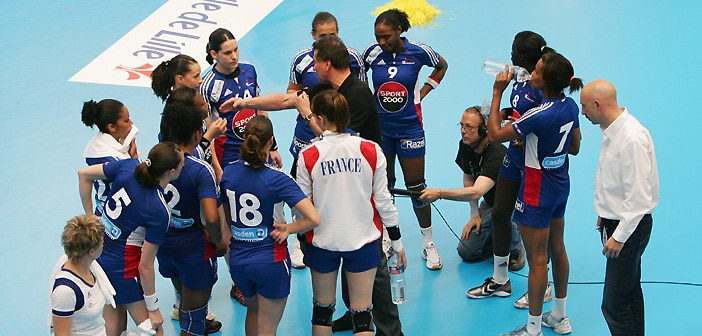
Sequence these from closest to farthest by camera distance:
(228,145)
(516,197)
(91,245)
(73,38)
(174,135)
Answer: (91,245), (174,135), (516,197), (228,145), (73,38)

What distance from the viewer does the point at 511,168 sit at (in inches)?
227

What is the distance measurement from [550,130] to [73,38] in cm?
798

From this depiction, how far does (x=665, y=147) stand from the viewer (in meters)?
7.86

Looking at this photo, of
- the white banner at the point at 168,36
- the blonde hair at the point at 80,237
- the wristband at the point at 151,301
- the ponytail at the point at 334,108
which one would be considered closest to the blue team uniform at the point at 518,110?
the ponytail at the point at 334,108

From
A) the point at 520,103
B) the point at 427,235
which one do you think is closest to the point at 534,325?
the point at 427,235

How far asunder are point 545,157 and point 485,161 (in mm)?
865

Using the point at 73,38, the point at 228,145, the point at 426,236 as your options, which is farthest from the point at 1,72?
the point at 426,236

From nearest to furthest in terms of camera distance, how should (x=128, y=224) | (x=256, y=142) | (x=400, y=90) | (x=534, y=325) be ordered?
(x=256, y=142) → (x=128, y=224) → (x=534, y=325) → (x=400, y=90)

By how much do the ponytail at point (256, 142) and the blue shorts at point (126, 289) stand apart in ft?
3.44

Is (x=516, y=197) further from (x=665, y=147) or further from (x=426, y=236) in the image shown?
(x=665, y=147)

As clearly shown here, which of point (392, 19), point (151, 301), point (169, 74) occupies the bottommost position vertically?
point (151, 301)

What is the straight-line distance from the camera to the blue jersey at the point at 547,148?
17.0 feet

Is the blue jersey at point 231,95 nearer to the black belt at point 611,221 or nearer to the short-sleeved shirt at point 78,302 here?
the short-sleeved shirt at point 78,302

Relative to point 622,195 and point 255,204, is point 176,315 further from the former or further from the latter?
point 622,195
